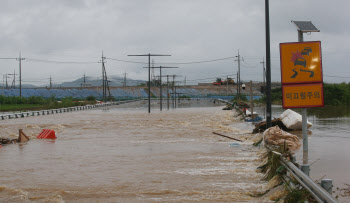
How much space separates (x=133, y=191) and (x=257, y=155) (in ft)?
16.2

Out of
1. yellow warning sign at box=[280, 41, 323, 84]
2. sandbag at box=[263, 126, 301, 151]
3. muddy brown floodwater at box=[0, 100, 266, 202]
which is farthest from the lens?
sandbag at box=[263, 126, 301, 151]

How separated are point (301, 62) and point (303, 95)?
2.12 ft

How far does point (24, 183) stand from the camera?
9.06 meters

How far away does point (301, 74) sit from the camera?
8.14 m

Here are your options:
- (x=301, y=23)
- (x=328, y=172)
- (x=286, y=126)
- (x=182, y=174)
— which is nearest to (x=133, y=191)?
(x=182, y=174)

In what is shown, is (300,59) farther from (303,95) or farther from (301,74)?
(303,95)

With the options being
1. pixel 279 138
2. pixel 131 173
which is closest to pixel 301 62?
pixel 279 138

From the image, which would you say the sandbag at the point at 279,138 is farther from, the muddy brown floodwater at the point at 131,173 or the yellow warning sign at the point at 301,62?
the yellow warning sign at the point at 301,62

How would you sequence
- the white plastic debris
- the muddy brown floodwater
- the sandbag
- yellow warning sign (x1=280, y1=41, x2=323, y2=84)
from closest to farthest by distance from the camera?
the muddy brown floodwater < yellow warning sign (x1=280, y1=41, x2=323, y2=84) < the sandbag < the white plastic debris

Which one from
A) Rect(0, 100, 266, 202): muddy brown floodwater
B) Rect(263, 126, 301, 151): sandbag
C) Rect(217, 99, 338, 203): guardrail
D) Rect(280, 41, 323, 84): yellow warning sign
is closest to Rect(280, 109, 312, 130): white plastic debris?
Rect(0, 100, 266, 202): muddy brown floodwater

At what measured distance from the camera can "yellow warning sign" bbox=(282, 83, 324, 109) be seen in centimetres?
811

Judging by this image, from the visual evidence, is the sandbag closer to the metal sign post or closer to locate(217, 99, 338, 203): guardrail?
the metal sign post

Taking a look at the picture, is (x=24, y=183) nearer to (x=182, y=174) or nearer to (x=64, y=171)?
(x=64, y=171)

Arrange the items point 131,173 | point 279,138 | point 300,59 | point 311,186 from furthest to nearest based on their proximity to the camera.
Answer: point 279,138, point 131,173, point 300,59, point 311,186
